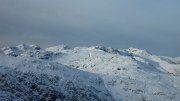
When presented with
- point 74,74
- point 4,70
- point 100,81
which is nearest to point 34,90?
point 4,70

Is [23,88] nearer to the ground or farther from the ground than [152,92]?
farther from the ground

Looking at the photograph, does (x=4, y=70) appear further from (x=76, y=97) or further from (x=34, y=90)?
(x=76, y=97)

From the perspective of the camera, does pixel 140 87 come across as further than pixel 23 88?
Yes

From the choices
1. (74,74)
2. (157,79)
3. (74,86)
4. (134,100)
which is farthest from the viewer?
(157,79)

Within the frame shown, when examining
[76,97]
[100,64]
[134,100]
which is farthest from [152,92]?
[100,64]

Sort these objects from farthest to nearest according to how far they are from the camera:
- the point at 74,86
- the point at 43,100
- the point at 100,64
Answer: the point at 100,64, the point at 74,86, the point at 43,100

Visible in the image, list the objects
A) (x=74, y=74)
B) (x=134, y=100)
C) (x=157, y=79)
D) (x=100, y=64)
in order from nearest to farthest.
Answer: (x=134, y=100) → (x=74, y=74) → (x=157, y=79) → (x=100, y=64)

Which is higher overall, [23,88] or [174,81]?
[23,88]

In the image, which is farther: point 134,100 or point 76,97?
point 134,100

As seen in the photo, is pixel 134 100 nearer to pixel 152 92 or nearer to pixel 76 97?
pixel 152 92
